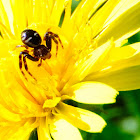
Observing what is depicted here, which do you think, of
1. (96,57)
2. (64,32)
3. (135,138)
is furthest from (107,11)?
(135,138)

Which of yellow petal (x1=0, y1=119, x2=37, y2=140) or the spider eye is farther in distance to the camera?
the spider eye

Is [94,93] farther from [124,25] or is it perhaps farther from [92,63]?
[124,25]

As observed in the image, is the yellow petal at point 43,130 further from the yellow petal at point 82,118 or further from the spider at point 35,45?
the spider at point 35,45

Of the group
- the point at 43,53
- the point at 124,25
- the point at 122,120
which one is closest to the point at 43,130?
the point at 43,53

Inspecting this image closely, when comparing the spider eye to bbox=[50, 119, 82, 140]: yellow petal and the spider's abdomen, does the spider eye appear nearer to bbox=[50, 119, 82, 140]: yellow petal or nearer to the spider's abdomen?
the spider's abdomen

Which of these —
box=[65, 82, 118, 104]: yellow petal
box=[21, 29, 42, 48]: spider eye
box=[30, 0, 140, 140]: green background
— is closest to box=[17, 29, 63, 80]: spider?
box=[21, 29, 42, 48]: spider eye

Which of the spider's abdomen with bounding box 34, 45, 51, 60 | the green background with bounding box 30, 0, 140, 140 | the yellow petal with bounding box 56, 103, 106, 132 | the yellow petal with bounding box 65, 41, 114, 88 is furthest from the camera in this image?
the green background with bounding box 30, 0, 140, 140
